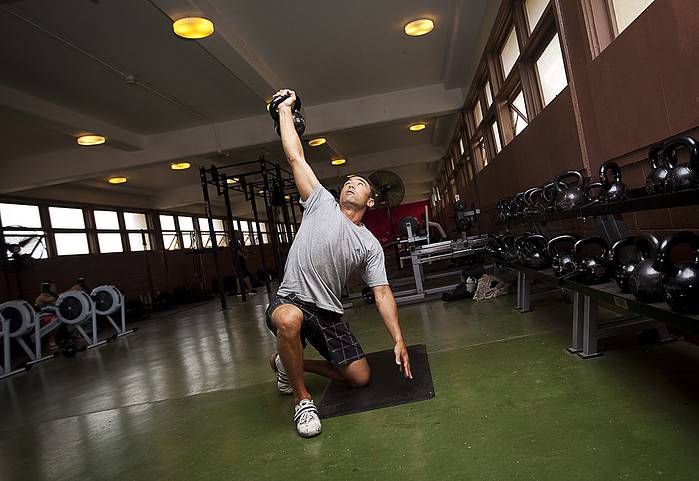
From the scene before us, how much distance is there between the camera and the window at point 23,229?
7133 mm

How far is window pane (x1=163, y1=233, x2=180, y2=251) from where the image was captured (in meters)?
13.5

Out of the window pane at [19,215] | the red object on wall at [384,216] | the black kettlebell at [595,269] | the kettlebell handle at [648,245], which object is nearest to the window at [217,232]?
the window pane at [19,215]

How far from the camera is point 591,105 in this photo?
112 inches

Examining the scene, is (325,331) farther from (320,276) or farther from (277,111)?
(277,111)

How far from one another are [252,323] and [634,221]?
4.59 m

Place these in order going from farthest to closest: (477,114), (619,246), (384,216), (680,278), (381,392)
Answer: (384,216), (477,114), (381,392), (619,246), (680,278)

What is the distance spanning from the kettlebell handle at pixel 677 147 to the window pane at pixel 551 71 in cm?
185

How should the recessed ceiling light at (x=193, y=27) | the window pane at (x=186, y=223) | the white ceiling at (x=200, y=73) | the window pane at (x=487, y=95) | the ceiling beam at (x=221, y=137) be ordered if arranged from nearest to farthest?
the recessed ceiling light at (x=193, y=27) < the white ceiling at (x=200, y=73) < the window pane at (x=487, y=95) < the ceiling beam at (x=221, y=137) < the window pane at (x=186, y=223)

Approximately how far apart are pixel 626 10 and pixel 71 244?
10.5m

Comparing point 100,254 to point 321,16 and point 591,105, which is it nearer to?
point 321,16

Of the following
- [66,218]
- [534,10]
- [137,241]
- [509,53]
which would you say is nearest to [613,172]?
[534,10]

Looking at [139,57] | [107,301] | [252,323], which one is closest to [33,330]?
[107,301]

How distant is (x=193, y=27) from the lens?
4.19 metres

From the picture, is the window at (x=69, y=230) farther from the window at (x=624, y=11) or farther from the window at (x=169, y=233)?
the window at (x=624, y=11)
